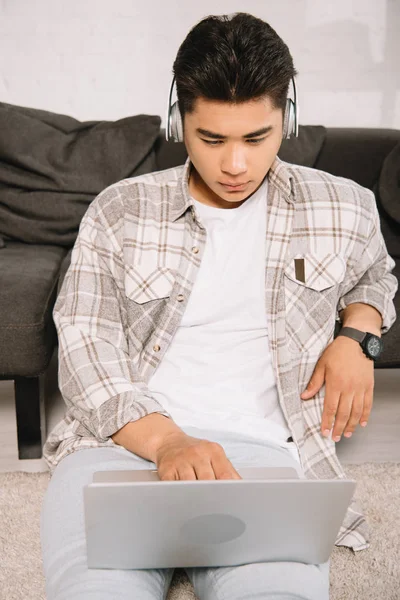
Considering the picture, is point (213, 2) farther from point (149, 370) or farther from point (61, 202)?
point (149, 370)

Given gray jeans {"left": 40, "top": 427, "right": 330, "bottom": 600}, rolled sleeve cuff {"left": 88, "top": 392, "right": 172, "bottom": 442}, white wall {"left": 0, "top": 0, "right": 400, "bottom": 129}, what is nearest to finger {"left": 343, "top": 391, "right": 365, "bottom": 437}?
gray jeans {"left": 40, "top": 427, "right": 330, "bottom": 600}

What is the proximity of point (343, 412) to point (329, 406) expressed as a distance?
3 centimetres

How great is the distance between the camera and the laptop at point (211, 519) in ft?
2.65

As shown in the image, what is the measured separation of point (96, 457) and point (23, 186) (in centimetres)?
124

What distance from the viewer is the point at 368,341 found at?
1.33 meters

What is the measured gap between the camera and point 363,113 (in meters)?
2.58

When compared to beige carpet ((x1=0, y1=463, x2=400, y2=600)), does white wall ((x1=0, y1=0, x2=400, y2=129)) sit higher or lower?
higher

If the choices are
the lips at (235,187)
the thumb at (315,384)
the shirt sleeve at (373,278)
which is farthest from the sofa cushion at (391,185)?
the lips at (235,187)

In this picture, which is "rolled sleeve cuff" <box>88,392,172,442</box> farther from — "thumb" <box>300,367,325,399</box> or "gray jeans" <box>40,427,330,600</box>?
"thumb" <box>300,367,325,399</box>

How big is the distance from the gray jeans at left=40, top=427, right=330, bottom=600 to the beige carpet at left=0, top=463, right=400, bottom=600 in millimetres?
307

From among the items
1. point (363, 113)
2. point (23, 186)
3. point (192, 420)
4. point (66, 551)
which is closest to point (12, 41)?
point (23, 186)

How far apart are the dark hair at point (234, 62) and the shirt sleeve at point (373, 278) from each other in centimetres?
37

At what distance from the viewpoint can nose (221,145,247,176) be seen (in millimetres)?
1130

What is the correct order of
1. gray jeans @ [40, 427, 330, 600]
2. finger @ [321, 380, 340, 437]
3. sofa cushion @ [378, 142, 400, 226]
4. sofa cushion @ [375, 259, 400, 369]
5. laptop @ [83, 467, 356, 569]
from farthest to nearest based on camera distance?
sofa cushion @ [378, 142, 400, 226]
sofa cushion @ [375, 259, 400, 369]
finger @ [321, 380, 340, 437]
gray jeans @ [40, 427, 330, 600]
laptop @ [83, 467, 356, 569]
